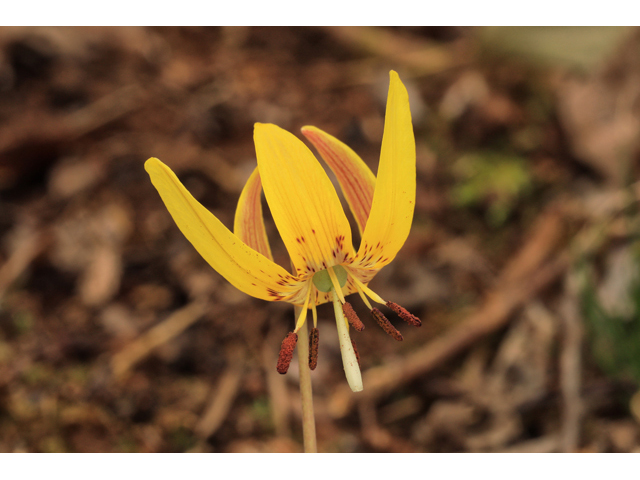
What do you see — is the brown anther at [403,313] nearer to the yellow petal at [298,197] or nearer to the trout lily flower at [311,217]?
the trout lily flower at [311,217]

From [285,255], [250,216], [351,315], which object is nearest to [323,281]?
[351,315]

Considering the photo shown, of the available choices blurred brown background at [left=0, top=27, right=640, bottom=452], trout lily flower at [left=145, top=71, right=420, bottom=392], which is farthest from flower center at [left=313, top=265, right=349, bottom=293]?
blurred brown background at [left=0, top=27, right=640, bottom=452]

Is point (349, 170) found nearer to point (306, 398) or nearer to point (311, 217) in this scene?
point (311, 217)

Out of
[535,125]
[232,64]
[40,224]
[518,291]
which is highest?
[232,64]

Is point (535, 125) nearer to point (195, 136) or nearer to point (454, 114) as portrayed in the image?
point (454, 114)

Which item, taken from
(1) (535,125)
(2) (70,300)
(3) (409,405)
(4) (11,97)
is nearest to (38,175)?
(4) (11,97)

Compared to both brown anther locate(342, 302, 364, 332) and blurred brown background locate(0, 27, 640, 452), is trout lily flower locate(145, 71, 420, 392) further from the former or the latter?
blurred brown background locate(0, 27, 640, 452)

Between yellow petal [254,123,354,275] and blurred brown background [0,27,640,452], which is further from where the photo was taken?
blurred brown background [0,27,640,452]
